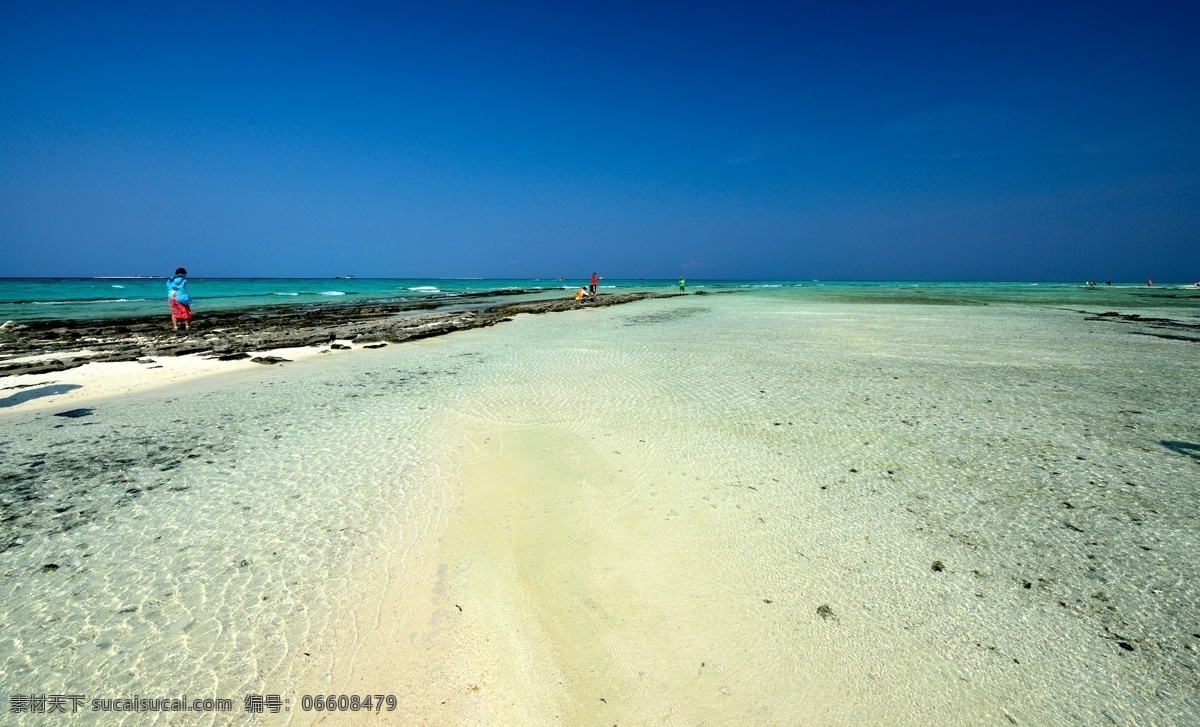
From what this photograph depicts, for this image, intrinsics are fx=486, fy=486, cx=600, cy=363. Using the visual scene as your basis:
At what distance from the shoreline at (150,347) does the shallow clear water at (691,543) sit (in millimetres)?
2282

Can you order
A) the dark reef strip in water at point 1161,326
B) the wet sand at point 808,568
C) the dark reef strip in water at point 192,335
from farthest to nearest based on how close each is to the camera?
the dark reef strip in water at point 1161,326, the dark reef strip in water at point 192,335, the wet sand at point 808,568

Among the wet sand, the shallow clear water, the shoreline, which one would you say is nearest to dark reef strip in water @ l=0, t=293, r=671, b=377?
the shoreline

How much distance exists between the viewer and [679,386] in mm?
8602

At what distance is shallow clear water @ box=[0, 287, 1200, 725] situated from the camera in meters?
2.46

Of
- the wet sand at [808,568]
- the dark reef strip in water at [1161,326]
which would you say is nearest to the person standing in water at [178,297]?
the wet sand at [808,568]

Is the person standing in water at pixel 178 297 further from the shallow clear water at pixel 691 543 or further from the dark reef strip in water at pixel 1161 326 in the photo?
the dark reef strip in water at pixel 1161 326

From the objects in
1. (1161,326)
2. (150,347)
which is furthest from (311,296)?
(1161,326)

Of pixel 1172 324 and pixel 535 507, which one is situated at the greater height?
pixel 1172 324

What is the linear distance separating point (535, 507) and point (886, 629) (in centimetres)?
277

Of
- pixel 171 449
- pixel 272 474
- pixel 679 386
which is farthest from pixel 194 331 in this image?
pixel 679 386

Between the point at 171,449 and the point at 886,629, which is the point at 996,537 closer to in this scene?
the point at 886,629

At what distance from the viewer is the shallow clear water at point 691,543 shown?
246 centimetres

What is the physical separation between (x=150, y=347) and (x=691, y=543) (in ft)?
53.8

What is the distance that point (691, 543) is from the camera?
12.2 feet
